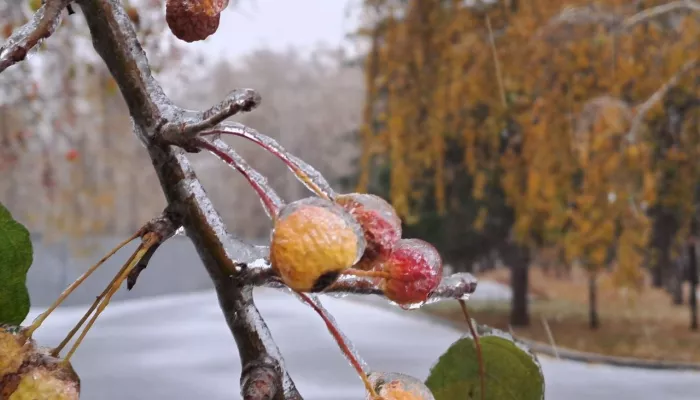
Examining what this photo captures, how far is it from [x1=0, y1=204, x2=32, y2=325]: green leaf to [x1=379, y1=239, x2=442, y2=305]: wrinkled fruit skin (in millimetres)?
100

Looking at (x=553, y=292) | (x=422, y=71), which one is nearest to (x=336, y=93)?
(x=553, y=292)

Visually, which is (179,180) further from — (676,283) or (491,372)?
(676,283)

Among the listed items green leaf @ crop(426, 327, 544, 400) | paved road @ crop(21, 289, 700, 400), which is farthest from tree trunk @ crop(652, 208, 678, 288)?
green leaf @ crop(426, 327, 544, 400)

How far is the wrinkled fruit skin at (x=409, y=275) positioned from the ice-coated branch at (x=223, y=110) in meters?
0.06

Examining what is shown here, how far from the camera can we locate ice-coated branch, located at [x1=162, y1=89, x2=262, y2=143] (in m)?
0.16

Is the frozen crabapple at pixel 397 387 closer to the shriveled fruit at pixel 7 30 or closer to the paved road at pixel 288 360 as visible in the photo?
the shriveled fruit at pixel 7 30

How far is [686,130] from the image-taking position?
11.1 feet

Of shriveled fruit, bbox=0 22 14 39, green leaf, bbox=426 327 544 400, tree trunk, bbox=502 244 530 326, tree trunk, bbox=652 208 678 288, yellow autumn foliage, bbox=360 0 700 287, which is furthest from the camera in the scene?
tree trunk, bbox=502 244 530 326

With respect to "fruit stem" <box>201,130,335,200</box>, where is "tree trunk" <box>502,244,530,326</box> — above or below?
below

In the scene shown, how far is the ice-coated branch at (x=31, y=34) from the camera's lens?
17 cm

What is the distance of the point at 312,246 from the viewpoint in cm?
17

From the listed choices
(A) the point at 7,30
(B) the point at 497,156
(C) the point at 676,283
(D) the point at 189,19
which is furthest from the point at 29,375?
(C) the point at 676,283

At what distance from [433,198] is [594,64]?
2.47 m

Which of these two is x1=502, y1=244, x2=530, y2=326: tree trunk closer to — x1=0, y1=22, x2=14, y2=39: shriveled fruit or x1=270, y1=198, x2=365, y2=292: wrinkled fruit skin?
x1=0, y1=22, x2=14, y2=39: shriveled fruit
